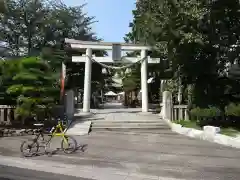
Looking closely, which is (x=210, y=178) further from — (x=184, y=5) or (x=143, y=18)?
(x=143, y=18)

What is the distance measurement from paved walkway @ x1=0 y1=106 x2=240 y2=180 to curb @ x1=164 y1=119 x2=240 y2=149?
399 millimetres

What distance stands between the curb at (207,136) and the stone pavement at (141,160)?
434 millimetres

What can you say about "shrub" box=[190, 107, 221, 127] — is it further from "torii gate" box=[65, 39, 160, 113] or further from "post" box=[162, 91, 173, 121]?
"torii gate" box=[65, 39, 160, 113]

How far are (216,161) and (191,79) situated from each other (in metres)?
8.63

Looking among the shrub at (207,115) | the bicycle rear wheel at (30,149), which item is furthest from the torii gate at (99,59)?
the bicycle rear wheel at (30,149)

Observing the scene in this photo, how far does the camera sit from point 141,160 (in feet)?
31.8

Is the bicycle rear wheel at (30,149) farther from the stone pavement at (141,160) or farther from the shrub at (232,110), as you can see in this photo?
the shrub at (232,110)

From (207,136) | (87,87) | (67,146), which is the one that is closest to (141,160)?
(67,146)

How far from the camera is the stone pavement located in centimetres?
811

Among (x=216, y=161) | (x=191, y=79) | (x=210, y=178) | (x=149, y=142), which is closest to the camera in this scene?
(x=210, y=178)

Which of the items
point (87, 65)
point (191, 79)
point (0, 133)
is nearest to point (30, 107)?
point (0, 133)

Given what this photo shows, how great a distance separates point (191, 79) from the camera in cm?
1755

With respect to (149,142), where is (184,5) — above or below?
above

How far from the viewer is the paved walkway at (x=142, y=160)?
319 inches
